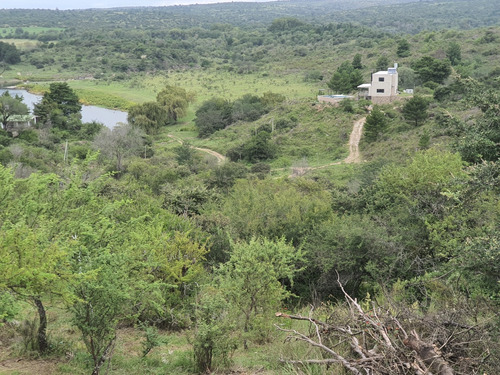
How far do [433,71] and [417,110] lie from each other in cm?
1449

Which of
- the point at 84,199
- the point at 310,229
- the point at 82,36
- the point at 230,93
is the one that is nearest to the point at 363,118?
the point at 230,93

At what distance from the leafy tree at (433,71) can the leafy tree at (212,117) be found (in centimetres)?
2017

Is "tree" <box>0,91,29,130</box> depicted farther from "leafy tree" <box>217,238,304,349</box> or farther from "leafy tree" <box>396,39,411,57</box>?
"leafy tree" <box>396,39,411,57</box>

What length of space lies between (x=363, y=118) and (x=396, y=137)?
7106 mm

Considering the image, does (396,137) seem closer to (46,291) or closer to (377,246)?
(377,246)

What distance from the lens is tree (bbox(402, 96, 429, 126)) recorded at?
40.7m

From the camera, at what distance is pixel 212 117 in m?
52.6

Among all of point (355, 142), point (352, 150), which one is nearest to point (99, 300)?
point (352, 150)

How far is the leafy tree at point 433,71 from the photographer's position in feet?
173

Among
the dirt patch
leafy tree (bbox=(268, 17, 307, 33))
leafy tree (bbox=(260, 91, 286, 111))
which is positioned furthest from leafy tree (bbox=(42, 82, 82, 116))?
leafy tree (bbox=(268, 17, 307, 33))

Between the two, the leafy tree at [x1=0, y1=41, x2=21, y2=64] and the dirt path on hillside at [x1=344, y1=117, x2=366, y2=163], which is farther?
the leafy tree at [x1=0, y1=41, x2=21, y2=64]

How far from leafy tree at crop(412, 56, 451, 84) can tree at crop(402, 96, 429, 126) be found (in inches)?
527

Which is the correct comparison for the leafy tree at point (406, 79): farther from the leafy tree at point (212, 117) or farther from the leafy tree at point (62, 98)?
the leafy tree at point (62, 98)

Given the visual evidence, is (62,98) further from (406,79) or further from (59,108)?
(406,79)
